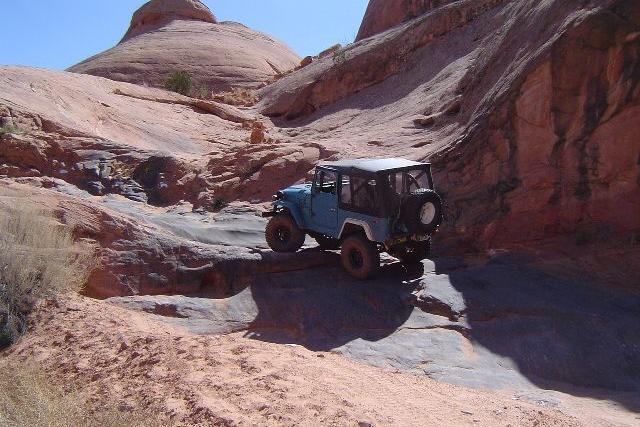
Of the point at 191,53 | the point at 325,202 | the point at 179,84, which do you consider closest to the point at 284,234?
the point at 325,202

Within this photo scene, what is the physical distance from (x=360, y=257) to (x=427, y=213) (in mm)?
1072

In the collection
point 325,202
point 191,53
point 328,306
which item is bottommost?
point 328,306

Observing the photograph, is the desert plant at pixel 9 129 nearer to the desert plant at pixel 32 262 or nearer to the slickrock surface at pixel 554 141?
the desert plant at pixel 32 262

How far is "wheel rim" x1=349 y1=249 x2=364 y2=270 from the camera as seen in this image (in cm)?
986

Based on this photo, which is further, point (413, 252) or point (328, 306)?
point (413, 252)

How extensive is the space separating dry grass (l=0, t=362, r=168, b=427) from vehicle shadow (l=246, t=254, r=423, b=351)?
2.60 meters

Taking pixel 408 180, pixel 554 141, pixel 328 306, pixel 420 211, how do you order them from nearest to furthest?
pixel 328 306 → pixel 420 211 → pixel 408 180 → pixel 554 141

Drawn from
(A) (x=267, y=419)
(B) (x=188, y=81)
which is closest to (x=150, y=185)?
(A) (x=267, y=419)

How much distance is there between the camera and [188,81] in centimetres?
3512

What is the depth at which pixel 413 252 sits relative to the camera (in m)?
10.2

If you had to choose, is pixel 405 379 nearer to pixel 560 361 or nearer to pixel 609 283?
pixel 560 361

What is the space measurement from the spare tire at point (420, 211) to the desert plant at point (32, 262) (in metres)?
3.97

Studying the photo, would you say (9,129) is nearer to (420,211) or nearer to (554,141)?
(420,211)

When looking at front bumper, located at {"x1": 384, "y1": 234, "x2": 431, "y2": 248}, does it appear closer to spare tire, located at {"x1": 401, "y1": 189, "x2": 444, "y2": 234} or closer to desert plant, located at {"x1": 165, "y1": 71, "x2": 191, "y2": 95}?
spare tire, located at {"x1": 401, "y1": 189, "x2": 444, "y2": 234}
